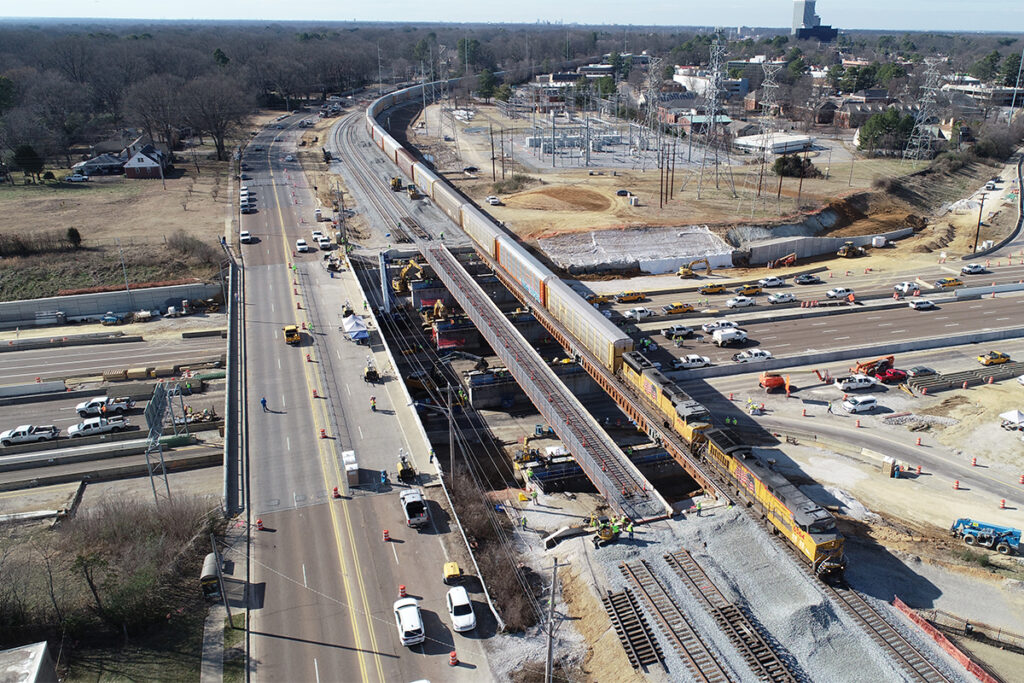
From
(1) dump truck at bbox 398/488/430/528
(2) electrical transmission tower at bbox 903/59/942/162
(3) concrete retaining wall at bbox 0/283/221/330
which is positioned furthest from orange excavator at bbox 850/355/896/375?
(2) electrical transmission tower at bbox 903/59/942/162

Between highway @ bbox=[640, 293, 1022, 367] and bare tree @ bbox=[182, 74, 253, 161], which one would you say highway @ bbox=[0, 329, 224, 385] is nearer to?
→ highway @ bbox=[640, 293, 1022, 367]

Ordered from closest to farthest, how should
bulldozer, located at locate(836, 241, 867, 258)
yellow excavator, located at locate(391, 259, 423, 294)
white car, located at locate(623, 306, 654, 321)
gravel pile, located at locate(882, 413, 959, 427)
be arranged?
gravel pile, located at locate(882, 413, 959, 427) → white car, located at locate(623, 306, 654, 321) → yellow excavator, located at locate(391, 259, 423, 294) → bulldozer, located at locate(836, 241, 867, 258)

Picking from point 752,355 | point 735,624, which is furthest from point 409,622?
point 752,355

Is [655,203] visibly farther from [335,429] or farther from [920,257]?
[335,429]

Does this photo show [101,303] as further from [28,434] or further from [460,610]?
[460,610]

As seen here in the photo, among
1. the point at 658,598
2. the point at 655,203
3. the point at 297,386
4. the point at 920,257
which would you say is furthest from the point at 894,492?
the point at 655,203

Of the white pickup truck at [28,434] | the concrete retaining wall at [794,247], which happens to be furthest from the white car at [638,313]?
the white pickup truck at [28,434]

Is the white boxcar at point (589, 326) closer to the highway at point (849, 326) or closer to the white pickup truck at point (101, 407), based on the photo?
the highway at point (849, 326)
